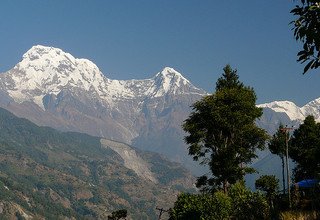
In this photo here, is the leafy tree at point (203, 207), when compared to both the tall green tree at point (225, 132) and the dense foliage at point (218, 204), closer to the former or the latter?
the dense foliage at point (218, 204)

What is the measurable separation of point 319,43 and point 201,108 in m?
49.8

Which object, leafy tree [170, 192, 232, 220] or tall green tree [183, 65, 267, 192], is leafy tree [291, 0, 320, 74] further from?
tall green tree [183, 65, 267, 192]

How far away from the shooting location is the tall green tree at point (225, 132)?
56.9 metres

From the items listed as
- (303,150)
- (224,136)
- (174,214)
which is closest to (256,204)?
(174,214)

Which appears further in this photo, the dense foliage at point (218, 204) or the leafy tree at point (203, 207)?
the leafy tree at point (203, 207)

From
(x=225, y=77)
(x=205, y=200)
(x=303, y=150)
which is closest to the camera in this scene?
(x=205, y=200)

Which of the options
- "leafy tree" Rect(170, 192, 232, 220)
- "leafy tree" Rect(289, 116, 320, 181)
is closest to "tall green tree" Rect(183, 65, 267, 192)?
"leafy tree" Rect(170, 192, 232, 220)

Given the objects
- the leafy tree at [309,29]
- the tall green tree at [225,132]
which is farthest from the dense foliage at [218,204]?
the leafy tree at [309,29]

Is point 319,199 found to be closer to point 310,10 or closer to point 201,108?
point 310,10

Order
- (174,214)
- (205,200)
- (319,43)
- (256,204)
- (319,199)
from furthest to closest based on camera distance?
(174,214) < (205,200) < (256,204) < (319,199) < (319,43)

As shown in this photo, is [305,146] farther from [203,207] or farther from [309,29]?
[309,29]

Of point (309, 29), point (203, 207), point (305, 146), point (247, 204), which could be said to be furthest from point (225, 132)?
point (309, 29)

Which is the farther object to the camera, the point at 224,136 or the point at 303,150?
the point at 303,150

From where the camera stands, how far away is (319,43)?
11367 mm
